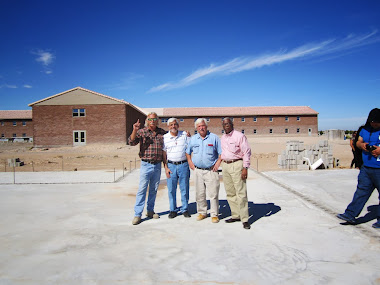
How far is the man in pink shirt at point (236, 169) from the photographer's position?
183 inches

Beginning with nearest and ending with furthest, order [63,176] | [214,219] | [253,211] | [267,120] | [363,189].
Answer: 1. [363,189]
2. [214,219]
3. [253,211]
4. [63,176]
5. [267,120]

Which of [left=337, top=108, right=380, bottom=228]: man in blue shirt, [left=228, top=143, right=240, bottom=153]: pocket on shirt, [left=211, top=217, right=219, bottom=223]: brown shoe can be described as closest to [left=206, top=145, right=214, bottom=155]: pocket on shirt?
[left=228, top=143, right=240, bottom=153]: pocket on shirt

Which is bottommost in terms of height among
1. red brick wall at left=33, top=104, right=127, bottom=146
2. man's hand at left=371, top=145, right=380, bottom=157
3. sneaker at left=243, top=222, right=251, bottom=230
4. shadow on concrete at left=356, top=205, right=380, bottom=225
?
shadow on concrete at left=356, top=205, right=380, bottom=225

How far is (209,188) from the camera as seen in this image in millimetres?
4953

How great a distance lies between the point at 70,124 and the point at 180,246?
109ft

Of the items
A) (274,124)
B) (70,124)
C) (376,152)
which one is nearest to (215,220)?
(376,152)

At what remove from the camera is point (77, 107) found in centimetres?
3366

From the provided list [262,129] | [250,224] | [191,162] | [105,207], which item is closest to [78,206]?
[105,207]

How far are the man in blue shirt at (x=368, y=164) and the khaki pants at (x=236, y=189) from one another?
1.61 metres

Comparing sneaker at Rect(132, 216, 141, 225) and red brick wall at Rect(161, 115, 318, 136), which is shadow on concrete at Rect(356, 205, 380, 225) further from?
red brick wall at Rect(161, 115, 318, 136)

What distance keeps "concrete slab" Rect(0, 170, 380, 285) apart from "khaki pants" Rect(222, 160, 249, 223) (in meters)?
0.30

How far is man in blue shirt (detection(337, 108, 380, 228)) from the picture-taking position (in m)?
4.33

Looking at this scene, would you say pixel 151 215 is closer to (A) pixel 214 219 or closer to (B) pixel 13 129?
(A) pixel 214 219

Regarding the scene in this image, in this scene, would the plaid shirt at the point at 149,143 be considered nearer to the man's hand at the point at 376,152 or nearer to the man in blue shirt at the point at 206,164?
the man in blue shirt at the point at 206,164
